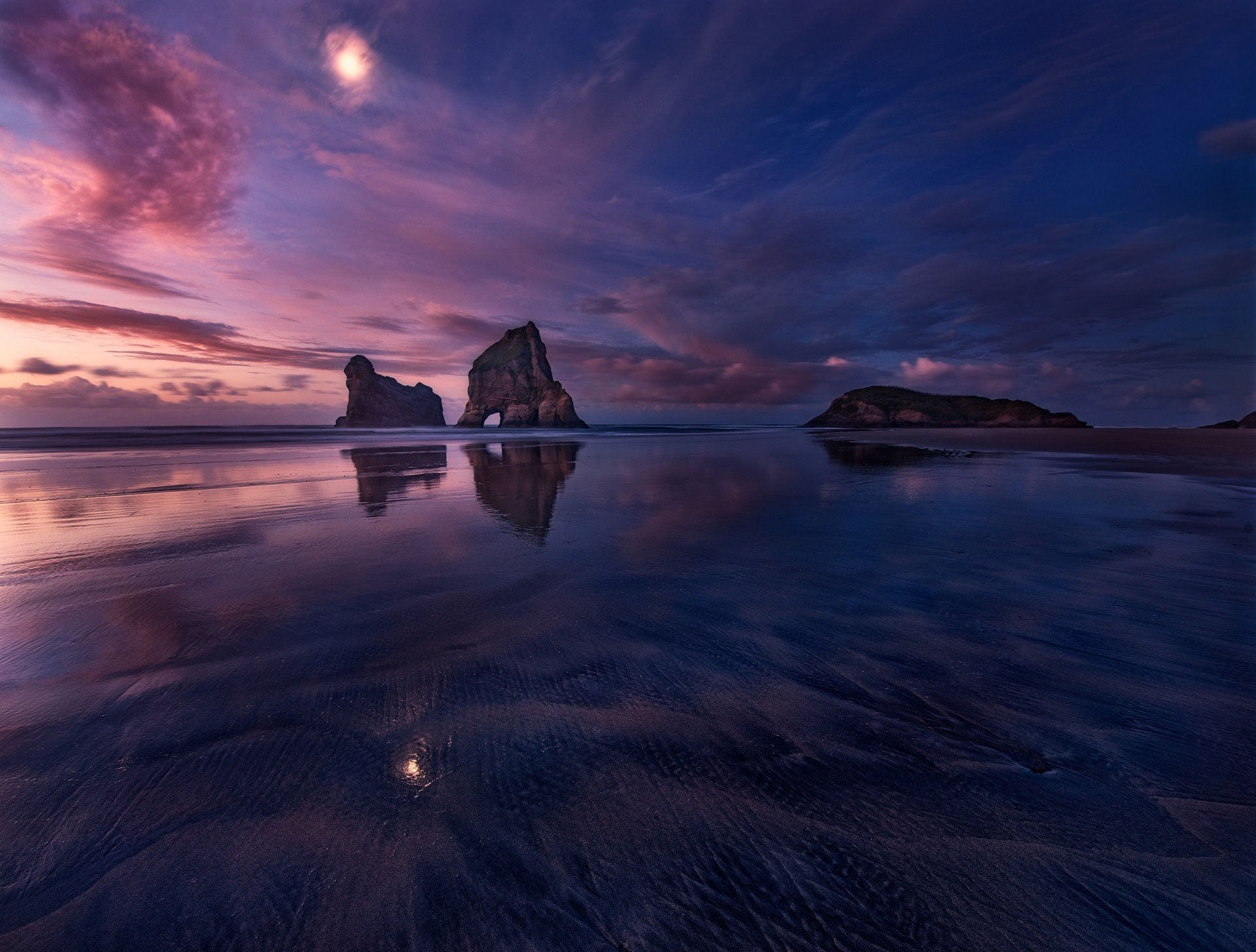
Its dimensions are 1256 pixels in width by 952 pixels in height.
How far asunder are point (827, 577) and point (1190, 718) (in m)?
2.98

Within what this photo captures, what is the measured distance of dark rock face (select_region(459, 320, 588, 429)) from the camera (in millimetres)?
112188

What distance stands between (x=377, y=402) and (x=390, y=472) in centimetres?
12183

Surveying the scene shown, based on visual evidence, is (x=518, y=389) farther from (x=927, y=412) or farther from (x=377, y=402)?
(x=927, y=412)

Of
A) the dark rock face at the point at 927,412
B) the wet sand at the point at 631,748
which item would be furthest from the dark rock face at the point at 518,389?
the wet sand at the point at 631,748

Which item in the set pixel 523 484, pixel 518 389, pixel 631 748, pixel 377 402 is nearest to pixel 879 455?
pixel 523 484

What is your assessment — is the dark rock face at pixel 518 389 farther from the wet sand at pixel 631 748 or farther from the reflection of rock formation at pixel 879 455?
the wet sand at pixel 631 748

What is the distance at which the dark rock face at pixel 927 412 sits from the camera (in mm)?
124438

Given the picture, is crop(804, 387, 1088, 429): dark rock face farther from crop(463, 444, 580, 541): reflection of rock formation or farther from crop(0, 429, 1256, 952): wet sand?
crop(0, 429, 1256, 952): wet sand

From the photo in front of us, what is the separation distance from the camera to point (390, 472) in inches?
697

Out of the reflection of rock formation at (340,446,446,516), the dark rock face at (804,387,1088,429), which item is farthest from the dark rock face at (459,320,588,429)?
the reflection of rock formation at (340,446,446,516)

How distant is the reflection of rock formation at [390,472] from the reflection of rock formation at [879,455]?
1635cm

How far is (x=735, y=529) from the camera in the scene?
8.14 metres

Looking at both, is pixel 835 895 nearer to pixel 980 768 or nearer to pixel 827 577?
pixel 980 768

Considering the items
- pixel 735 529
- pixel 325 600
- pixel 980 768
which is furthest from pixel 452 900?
pixel 735 529
